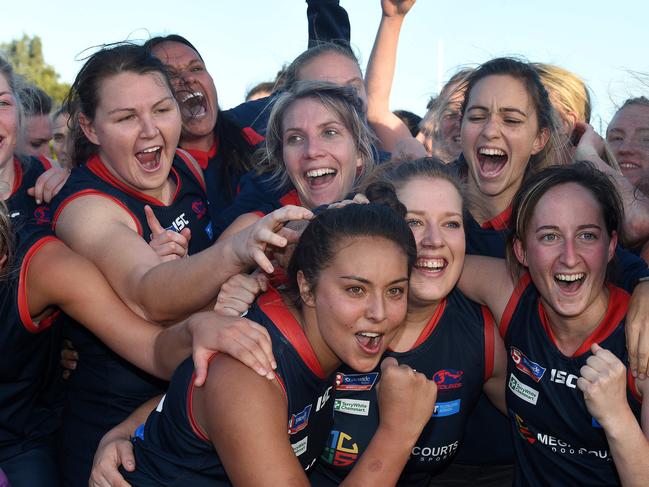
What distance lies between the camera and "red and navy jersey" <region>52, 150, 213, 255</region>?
4.18 metres

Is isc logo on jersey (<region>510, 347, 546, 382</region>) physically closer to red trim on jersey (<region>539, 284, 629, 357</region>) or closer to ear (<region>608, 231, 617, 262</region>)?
red trim on jersey (<region>539, 284, 629, 357</region>)

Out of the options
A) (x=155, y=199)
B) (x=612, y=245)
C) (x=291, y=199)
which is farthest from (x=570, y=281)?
(x=155, y=199)

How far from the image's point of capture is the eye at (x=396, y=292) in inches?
129

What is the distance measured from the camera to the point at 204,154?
543 cm

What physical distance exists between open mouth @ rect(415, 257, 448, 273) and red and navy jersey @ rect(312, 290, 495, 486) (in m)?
0.25

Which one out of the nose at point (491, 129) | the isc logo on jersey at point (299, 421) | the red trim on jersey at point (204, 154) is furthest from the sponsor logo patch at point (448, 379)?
the red trim on jersey at point (204, 154)

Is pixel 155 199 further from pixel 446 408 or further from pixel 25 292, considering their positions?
pixel 446 408

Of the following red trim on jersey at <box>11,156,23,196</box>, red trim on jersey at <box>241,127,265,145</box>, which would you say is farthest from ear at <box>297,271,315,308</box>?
red trim on jersey at <box>241,127,265,145</box>

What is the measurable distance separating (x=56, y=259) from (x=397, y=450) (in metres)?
1.79

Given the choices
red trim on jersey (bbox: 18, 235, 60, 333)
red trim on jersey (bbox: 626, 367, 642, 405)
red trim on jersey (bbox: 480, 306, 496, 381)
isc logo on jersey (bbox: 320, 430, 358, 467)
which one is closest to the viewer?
red trim on jersey (bbox: 626, 367, 642, 405)

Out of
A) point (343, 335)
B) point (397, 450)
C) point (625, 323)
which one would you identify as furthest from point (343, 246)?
point (625, 323)

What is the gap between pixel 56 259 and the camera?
146 inches

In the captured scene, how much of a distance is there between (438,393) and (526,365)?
0.44 meters

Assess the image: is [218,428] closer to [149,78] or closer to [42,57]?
[149,78]
